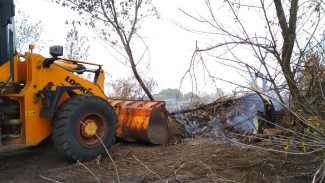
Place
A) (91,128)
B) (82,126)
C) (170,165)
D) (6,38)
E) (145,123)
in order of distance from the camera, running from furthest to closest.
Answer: (145,123) → (91,128) → (82,126) → (170,165) → (6,38)

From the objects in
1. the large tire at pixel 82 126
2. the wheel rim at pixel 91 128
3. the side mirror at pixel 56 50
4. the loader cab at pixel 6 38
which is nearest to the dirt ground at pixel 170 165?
the large tire at pixel 82 126

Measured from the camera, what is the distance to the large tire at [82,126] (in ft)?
14.1

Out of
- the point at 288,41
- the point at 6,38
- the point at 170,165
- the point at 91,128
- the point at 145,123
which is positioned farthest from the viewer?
the point at 145,123

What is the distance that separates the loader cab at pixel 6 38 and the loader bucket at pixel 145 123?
8.87ft

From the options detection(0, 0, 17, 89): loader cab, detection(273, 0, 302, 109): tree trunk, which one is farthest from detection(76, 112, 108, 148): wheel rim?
detection(273, 0, 302, 109): tree trunk

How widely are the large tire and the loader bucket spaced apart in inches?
36.9

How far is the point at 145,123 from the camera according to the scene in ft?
19.3

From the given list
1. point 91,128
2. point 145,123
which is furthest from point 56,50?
point 145,123

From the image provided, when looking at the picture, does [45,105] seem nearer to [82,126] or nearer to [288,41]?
[82,126]

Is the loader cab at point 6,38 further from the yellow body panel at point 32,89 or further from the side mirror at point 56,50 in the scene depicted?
the side mirror at point 56,50

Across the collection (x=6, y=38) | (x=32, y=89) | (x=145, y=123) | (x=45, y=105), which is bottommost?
(x=145, y=123)

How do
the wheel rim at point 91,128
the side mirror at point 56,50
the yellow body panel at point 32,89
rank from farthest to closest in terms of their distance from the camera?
the wheel rim at point 91,128 < the side mirror at point 56,50 < the yellow body panel at point 32,89

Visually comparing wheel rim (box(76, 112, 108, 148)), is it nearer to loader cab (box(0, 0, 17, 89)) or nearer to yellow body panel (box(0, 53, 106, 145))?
yellow body panel (box(0, 53, 106, 145))

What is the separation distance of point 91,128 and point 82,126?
0.20 meters
